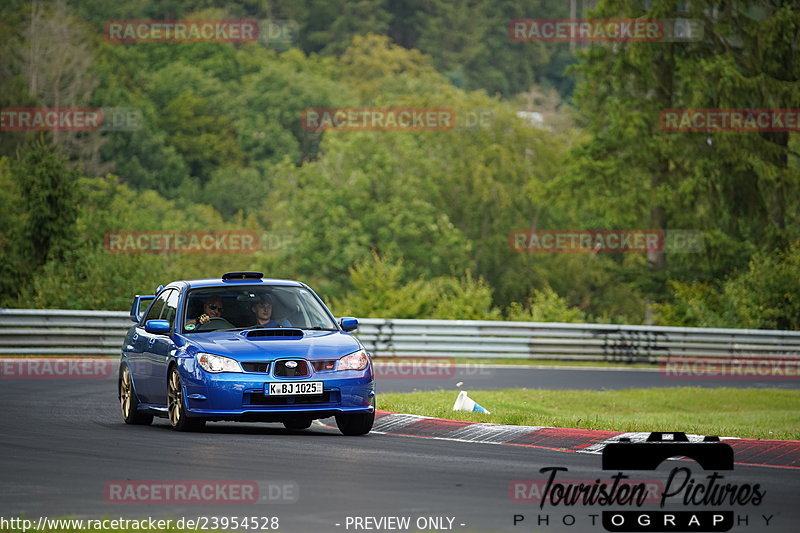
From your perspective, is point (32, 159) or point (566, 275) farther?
point (566, 275)

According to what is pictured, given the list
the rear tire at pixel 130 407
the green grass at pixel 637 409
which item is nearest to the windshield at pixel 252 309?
the rear tire at pixel 130 407

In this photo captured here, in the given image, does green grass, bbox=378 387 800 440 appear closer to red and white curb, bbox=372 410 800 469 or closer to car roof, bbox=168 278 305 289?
red and white curb, bbox=372 410 800 469

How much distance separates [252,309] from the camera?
671 inches

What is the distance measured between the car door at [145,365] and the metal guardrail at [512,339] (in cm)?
1430

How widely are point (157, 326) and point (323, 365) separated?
1.96 m

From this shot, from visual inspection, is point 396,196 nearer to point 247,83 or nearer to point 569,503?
Answer: point 247,83

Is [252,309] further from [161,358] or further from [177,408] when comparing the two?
[177,408]

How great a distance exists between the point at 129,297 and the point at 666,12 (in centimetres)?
2445

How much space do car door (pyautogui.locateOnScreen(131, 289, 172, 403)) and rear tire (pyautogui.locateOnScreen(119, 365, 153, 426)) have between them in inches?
4.2

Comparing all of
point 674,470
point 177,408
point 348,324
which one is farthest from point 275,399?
point 674,470

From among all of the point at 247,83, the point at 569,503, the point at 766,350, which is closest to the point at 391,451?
the point at 569,503

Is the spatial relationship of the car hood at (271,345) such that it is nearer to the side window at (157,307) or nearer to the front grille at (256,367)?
the front grille at (256,367)

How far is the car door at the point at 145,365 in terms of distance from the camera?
55.9ft

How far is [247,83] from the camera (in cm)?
12481
